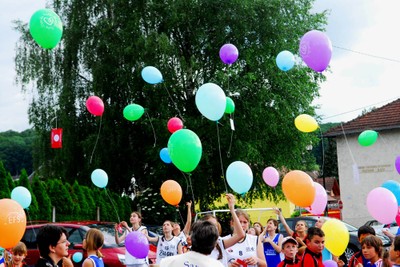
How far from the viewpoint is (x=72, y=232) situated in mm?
12742

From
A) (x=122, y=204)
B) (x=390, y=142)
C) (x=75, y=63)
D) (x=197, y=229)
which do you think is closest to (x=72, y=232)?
(x=197, y=229)

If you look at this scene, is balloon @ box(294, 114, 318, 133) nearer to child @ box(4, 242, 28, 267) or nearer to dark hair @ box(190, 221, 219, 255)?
child @ box(4, 242, 28, 267)

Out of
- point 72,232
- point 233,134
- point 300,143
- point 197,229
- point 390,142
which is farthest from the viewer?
point 390,142

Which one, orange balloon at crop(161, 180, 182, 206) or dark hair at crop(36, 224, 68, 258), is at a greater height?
orange balloon at crop(161, 180, 182, 206)

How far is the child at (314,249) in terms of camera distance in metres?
6.50

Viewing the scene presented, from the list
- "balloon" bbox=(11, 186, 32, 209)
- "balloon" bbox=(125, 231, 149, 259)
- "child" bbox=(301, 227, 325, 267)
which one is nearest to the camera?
"child" bbox=(301, 227, 325, 267)

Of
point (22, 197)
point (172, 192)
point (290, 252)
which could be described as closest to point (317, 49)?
point (172, 192)

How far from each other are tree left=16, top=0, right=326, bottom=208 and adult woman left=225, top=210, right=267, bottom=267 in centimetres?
1715

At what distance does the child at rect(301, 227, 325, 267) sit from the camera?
650 centimetres

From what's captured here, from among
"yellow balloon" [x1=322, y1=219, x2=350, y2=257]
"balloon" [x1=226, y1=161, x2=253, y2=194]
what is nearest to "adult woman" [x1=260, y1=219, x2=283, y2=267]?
"balloon" [x1=226, y1=161, x2=253, y2=194]

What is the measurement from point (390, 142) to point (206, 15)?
36.4 ft

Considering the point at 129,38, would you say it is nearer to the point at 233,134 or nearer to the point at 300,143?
the point at 233,134

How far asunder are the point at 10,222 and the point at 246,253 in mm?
2804

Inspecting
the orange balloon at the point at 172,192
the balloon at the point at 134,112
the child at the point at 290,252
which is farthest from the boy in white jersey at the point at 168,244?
the balloon at the point at 134,112
